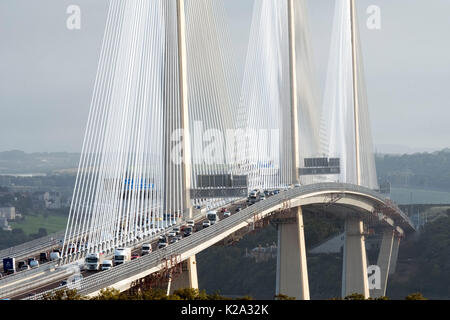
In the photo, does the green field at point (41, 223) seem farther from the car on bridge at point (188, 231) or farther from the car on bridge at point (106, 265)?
the car on bridge at point (106, 265)

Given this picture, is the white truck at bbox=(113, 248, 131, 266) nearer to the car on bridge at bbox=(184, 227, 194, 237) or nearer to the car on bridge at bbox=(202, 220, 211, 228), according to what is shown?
the car on bridge at bbox=(184, 227, 194, 237)

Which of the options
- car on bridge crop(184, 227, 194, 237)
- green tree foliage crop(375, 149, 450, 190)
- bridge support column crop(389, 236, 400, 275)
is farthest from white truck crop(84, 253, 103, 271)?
green tree foliage crop(375, 149, 450, 190)

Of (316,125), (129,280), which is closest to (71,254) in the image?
(129,280)

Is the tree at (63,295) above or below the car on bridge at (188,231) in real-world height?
below

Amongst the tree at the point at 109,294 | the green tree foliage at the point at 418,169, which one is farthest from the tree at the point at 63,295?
the green tree foliage at the point at 418,169

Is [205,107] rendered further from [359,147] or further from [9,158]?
[9,158]

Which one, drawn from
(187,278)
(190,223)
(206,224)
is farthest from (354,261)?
(187,278)

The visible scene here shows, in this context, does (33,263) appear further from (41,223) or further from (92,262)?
(41,223)
